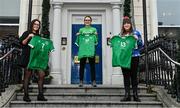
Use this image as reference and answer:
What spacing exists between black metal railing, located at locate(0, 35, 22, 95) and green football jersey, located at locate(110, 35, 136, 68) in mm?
2114

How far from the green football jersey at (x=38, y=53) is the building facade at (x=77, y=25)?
3729 millimetres

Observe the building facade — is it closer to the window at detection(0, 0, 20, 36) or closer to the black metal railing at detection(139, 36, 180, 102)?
the window at detection(0, 0, 20, 36)

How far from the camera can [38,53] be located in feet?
22.9

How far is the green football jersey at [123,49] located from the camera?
6.98 meters

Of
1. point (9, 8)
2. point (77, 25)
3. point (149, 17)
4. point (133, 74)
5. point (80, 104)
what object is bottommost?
point (80, 104)

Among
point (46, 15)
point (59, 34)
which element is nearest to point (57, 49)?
point (59, 34)

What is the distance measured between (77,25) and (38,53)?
4.69 m

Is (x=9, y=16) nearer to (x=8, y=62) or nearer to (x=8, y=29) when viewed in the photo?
(x=8, y=29)

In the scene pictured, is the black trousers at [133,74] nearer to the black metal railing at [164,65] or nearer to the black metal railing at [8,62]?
the black metal railing at [164,65]

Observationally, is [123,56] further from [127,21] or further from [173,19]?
[173,19]

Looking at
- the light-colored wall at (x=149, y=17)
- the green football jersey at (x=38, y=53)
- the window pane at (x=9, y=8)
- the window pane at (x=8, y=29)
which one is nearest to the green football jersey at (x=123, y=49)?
the green football jersey at (x=38, y=53)

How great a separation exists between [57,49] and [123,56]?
430cm

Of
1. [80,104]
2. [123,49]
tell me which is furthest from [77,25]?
[80,104]

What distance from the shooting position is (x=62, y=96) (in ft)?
24.5
